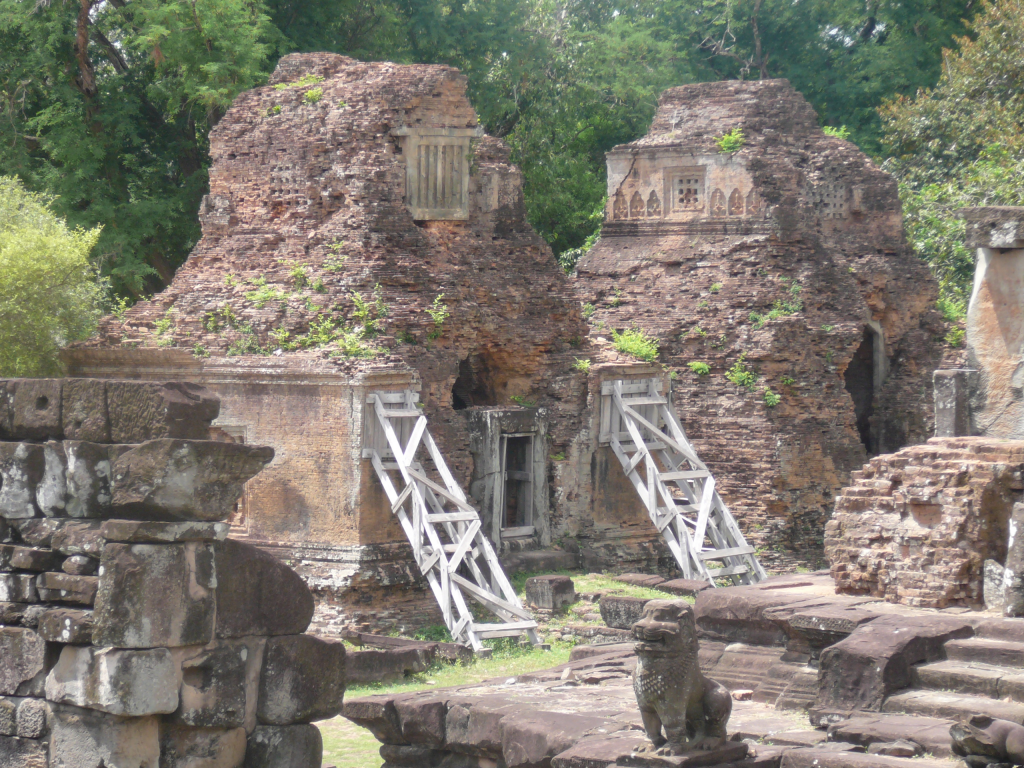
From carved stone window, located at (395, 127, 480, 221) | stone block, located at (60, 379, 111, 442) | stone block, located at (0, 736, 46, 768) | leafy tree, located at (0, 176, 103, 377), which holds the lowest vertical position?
stone block, located at (0, 736, 46, 768)

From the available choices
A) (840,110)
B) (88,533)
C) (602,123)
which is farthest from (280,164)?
(840,110)

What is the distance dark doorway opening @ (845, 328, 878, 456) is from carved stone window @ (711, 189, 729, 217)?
2.81 m

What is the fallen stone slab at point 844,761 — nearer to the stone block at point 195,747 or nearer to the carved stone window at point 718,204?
the stone block at point 195,747

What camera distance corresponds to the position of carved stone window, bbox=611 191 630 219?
2084 centimetres

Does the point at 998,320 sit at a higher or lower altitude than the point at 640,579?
higher

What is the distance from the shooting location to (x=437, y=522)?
1407cm

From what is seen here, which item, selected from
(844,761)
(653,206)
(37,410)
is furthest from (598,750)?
(653,206)

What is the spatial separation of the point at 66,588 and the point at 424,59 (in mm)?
19618

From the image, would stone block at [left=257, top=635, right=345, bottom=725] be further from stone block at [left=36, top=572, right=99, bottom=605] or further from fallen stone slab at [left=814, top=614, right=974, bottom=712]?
fallen stone slab at [left=814, top=614, right=974, bottom=712]

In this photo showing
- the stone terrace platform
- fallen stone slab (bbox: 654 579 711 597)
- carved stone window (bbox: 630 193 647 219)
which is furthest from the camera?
carved stone window (bbox: 630 193 647 219)

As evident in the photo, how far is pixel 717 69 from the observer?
3162cm

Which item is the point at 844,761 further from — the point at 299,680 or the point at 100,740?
the point at 100,740

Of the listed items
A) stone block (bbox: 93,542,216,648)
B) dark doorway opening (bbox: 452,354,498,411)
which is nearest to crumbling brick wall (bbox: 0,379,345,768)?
stone block (bbox: 93,542,216,648)

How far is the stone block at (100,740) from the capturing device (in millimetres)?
6926
